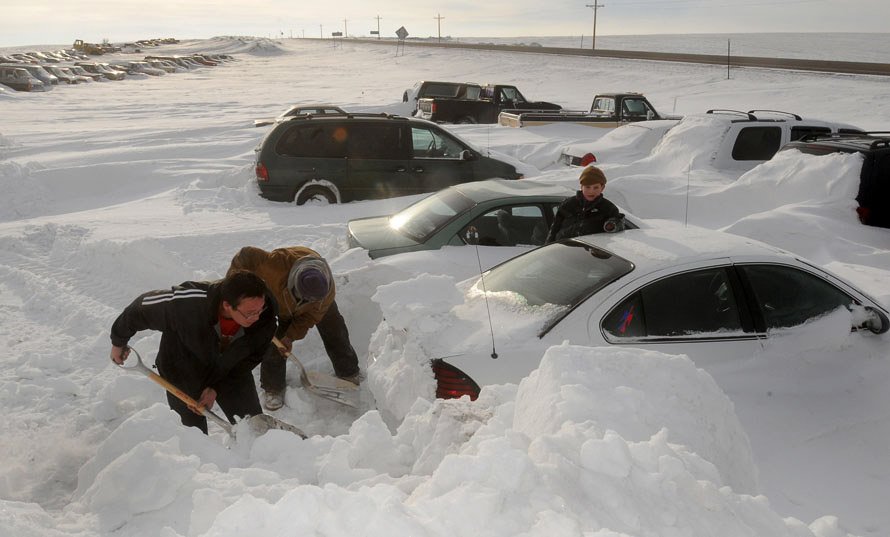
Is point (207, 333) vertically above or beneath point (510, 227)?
beneath

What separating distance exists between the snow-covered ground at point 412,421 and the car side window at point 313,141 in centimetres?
91

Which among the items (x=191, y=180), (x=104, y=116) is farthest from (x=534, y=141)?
(x=104, y=116)

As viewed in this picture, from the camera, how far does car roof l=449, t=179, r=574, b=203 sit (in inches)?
238

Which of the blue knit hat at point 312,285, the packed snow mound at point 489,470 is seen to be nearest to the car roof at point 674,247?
the packed snow mound at point 489,470

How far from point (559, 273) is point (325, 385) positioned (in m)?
1.90

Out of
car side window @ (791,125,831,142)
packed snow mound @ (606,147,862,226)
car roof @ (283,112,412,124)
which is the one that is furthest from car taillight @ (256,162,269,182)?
car side window @ (791,125,831,142)

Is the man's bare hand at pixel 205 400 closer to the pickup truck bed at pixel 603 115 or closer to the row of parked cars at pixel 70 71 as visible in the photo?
the pickup truck bed at pixel 603 115

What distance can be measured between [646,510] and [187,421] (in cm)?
292

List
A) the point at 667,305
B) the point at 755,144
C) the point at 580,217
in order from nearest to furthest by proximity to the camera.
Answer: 1. the point at 667,305
2. the point at 580,217
3. the point at 755,144

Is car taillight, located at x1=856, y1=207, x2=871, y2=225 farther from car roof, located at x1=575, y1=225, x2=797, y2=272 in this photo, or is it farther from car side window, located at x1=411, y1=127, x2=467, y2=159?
car side window, located at x1=411, y1=127, x2=467, y2=159

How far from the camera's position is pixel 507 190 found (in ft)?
20.2

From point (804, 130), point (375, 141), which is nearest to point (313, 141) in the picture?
point (375, 141)

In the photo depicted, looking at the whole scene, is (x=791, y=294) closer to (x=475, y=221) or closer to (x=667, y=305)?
(x=667, y=305)

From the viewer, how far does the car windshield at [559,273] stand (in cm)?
398
